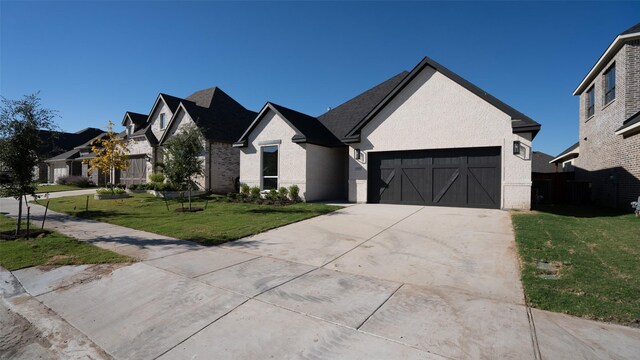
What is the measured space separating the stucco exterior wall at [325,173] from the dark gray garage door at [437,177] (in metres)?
3.14

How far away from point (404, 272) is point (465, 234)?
3.81 meters

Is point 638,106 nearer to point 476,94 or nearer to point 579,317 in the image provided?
point 476,94

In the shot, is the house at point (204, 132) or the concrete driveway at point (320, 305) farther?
the house at point (204, 132)

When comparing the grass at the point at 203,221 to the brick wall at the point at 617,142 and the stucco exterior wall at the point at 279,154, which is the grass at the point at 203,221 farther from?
the brick wall at the point at 617,142

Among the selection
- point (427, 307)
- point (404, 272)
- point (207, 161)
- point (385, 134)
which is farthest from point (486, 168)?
point (207, 161)

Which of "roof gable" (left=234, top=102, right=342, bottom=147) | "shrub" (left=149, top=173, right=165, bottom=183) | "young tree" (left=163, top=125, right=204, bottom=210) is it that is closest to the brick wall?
"roof gable" (left=234, top=102, right=342, bottom=147)

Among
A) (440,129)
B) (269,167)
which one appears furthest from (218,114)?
(440,129)

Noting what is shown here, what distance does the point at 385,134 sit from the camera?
1526 cm

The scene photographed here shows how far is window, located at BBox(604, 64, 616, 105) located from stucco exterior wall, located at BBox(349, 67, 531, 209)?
7267 millimetres

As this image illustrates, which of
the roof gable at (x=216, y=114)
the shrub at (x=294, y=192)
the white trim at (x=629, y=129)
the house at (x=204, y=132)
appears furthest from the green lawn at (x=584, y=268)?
the house at (x=204, y=132)

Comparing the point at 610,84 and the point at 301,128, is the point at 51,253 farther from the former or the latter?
the point at 610,84

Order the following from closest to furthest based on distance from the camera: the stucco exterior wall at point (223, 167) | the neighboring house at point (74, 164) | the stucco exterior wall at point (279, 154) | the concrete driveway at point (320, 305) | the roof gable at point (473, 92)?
the concrete driveway at point (320, 305), the roof gable at point (473, 92), the stucco exterior wall at point (279, 154), the stucco exterior wall at point (223, 167), the neighboring house at point (74, 164)

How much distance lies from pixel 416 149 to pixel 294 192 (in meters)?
6.76

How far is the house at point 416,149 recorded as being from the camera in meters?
12.6
